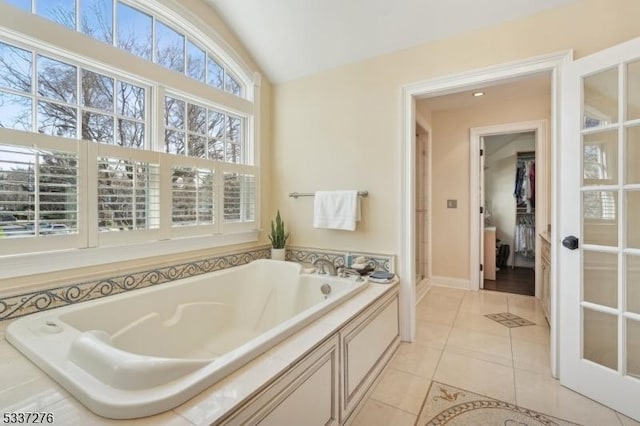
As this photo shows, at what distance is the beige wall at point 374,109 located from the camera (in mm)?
1819

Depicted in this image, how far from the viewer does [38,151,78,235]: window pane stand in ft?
4.93

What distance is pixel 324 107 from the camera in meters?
2.73

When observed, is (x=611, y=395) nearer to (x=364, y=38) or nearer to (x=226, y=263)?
(x=226, y=263)

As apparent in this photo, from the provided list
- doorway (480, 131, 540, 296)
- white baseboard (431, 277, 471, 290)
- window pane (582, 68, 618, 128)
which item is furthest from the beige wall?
doorway (480, 131, 540, 296)

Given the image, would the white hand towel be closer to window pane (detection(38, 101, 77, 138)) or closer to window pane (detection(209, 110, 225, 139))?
window pane (detection(209, 110, 225, 139))

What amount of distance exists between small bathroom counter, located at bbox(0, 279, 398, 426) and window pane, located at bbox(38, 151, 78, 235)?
1.72 feet

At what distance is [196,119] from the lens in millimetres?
2383

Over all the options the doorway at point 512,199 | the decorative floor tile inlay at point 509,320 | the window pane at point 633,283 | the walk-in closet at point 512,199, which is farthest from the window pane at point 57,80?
the walk-in closet at point 512,199

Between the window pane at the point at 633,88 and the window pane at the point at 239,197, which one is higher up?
the window pane at the point at 633,88

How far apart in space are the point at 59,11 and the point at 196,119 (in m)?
0.94

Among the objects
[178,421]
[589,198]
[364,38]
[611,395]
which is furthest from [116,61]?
[611,395]

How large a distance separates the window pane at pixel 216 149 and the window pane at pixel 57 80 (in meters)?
0.93

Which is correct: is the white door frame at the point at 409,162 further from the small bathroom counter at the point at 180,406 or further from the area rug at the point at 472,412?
the small bathroom counter at the point at 180,406

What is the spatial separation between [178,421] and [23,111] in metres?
1.73
